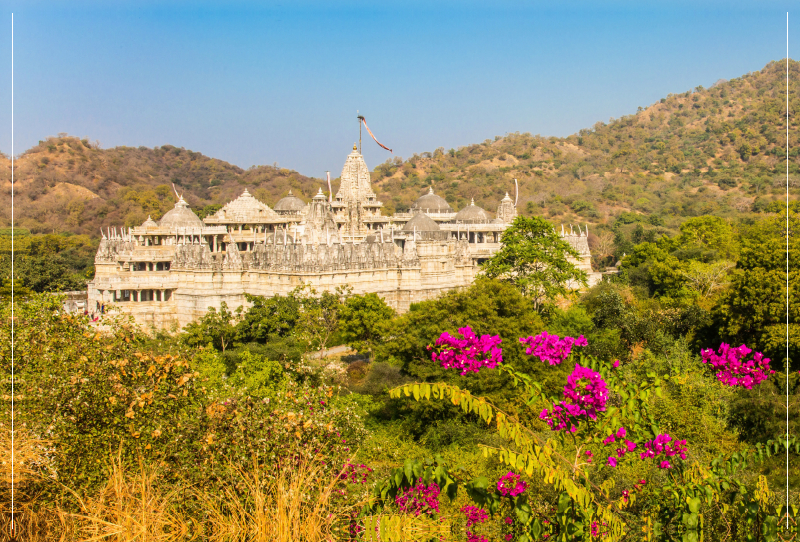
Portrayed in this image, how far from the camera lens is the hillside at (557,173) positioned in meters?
87.2

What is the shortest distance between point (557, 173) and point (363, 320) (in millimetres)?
95473

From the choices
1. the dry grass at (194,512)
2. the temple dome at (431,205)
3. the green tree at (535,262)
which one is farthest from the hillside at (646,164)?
the dry grass at (194,512)

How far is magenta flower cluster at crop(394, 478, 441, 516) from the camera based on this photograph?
31.1ft

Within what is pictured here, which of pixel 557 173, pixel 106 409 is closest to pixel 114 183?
pixel 557 173

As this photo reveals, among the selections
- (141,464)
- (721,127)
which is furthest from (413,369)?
(721,127)

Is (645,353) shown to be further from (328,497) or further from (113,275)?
(113,275)

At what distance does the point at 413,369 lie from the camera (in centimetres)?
2381

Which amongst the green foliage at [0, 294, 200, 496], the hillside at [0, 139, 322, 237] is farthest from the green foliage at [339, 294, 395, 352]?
the hillside at [0, 139, 322, 237]

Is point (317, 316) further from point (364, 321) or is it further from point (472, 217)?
point (472, 217)

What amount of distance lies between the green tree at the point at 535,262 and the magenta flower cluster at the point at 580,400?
24403mm

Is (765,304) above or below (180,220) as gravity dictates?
below

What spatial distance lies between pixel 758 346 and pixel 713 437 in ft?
18.4

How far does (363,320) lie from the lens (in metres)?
31.1

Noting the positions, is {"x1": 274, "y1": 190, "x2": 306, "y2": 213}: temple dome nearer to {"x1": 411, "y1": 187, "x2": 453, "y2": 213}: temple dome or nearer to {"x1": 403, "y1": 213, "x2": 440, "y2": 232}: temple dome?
{"x1": 411, "y1": 187, "x2": 453, "y2": 213}: temple dome
